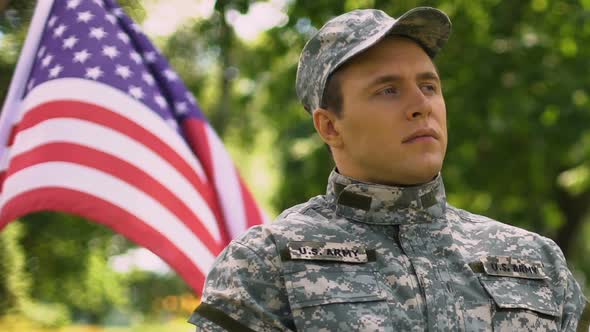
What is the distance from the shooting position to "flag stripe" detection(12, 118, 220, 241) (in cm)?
436

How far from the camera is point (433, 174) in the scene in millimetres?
2775

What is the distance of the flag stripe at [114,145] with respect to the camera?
436 centimetres

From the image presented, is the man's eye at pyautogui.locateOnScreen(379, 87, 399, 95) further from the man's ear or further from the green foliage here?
the green foliage

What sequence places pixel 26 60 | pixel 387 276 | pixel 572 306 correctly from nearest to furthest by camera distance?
pixel 387 276 → pixel 572 306 → pixel 26 60

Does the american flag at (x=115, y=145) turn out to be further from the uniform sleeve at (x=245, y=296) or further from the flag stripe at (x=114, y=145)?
the uniform sleeve at (x=245, y=296)

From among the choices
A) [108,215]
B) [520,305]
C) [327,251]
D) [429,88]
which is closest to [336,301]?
[327,251]

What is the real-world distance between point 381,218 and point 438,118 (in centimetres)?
30

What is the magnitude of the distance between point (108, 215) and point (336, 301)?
190cm

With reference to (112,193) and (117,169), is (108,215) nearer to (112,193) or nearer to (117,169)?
(112,193)

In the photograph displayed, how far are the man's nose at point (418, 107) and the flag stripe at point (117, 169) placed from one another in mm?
1878

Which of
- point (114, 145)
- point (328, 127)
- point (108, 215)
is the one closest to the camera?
point (328, 127)

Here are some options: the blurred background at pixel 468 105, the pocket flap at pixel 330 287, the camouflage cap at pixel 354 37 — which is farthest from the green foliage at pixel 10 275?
the pocket flap at pixel 330 287

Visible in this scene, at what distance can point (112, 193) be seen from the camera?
14.3ft

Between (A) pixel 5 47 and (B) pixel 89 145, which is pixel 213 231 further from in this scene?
(A) pixel 5 47
